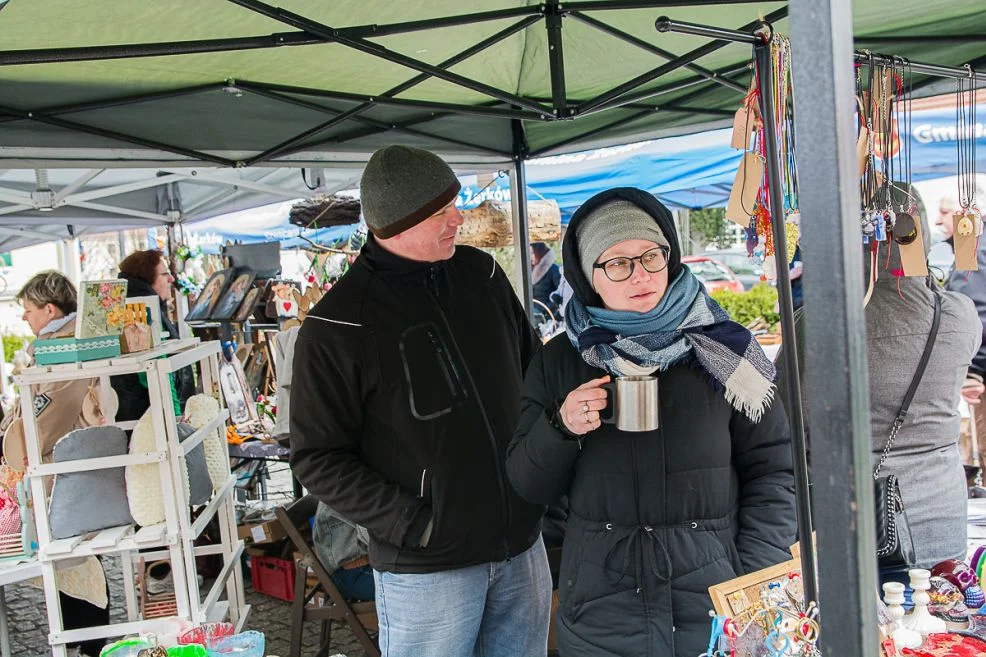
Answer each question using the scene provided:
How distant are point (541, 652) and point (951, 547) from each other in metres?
1.05

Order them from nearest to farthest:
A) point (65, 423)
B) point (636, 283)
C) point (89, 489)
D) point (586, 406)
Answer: point (586, 406)
point (636, 283)
point (89, 489)
point (65, 423)

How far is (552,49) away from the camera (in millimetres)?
2506

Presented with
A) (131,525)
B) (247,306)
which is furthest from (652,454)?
(247,306)

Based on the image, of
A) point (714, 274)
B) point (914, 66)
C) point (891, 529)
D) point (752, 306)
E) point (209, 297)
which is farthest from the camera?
point (714, 274)

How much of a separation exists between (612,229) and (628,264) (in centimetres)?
8

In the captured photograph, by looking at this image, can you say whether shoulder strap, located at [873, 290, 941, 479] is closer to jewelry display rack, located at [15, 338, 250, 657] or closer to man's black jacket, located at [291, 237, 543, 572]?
man's black jacket, located at [291, 237, 543, 572]

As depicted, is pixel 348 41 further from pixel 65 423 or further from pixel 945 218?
pixel 945 218

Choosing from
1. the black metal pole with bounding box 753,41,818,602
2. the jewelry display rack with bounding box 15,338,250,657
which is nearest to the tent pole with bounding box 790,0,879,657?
the black metal pole with bounding box 753,41,818,602

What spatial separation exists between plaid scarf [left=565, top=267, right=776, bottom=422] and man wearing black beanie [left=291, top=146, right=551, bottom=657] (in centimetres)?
46

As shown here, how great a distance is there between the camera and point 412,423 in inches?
76.1

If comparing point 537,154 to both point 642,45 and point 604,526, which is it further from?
point 604,526

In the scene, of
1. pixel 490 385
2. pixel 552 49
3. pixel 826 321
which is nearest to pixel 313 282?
pixel 552 49

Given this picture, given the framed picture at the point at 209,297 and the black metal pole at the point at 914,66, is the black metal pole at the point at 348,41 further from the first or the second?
the framed picture at the point at 209,297

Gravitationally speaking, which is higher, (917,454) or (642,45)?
(642,45)
